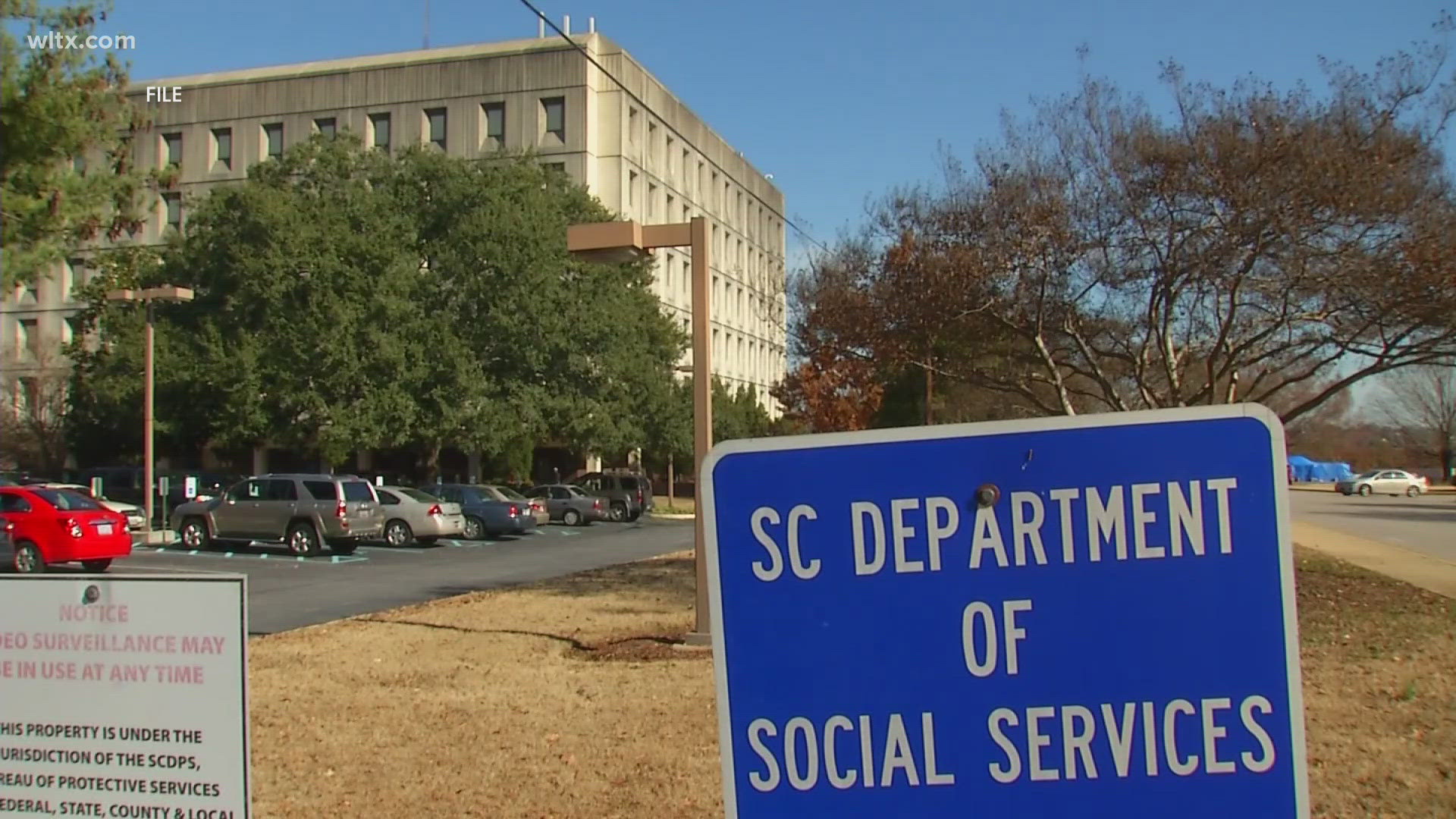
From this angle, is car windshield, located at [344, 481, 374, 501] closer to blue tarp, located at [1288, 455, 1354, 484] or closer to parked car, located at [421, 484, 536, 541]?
parked car, located at [421, 484, 536, 541]

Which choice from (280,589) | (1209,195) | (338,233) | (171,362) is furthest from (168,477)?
(1209,195)

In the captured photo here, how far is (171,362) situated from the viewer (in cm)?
4047

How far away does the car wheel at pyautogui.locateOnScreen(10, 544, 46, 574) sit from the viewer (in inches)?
747

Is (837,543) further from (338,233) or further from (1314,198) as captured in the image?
(338,233)

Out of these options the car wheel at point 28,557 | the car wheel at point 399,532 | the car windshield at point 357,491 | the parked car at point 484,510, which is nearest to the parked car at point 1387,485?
the parked car at point 484,510

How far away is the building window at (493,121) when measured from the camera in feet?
187

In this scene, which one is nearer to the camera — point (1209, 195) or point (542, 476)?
point (1209, 195)

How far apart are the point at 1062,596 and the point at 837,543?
352 millimetres

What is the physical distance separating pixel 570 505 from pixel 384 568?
17.0 m

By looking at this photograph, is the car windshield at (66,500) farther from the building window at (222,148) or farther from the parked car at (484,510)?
the building window at (222,148)

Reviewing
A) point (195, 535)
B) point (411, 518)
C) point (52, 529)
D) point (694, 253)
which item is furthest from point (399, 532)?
point (694, 253)

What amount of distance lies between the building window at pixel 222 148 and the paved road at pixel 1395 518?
50570 mm

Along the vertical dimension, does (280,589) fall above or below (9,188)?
below

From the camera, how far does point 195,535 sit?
1061 inches
